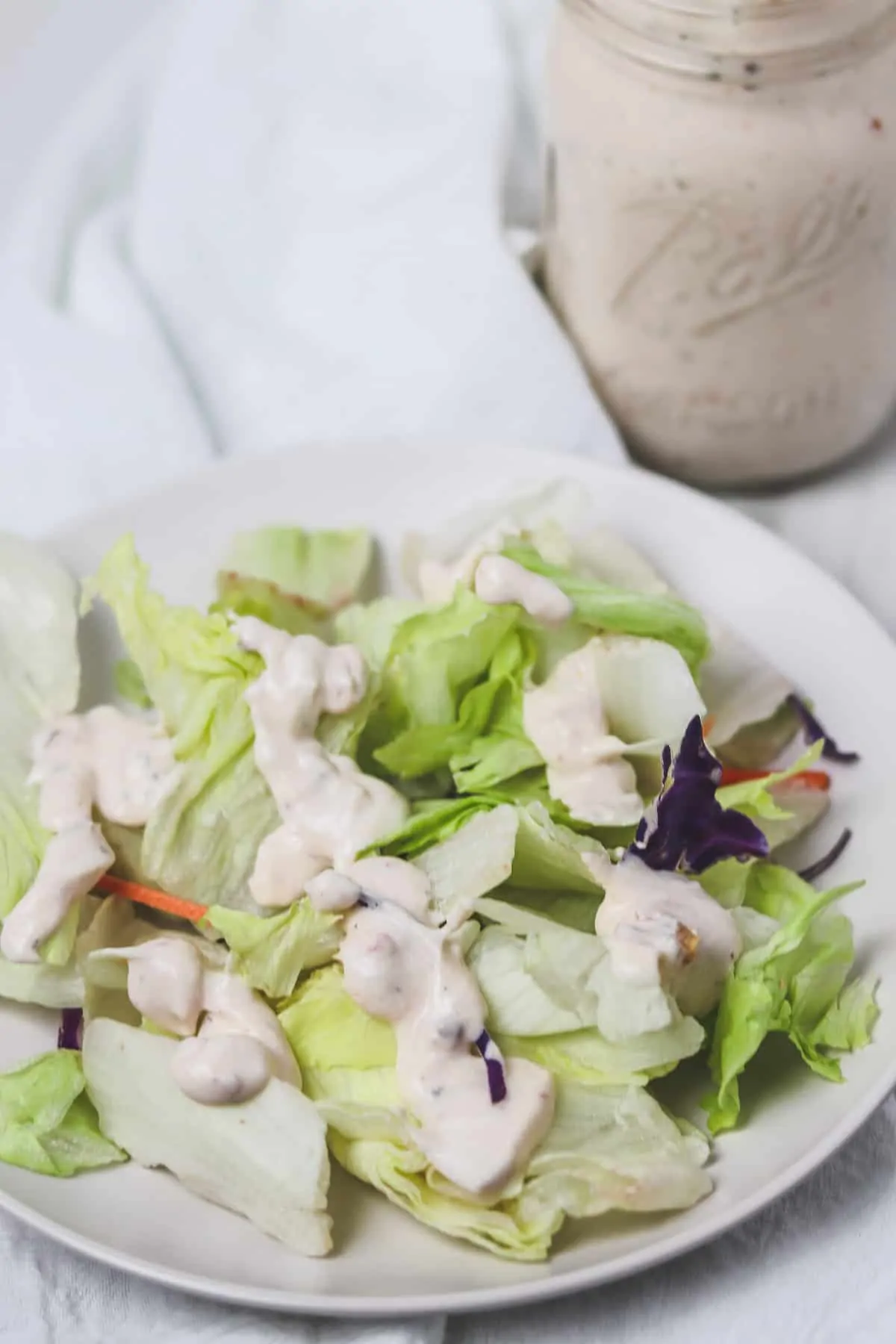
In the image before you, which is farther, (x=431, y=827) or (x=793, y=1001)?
(x=431, y=827)

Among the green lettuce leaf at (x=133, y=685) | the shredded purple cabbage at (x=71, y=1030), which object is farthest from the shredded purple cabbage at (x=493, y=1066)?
the green lettuce leaf at (x=133, y=685)

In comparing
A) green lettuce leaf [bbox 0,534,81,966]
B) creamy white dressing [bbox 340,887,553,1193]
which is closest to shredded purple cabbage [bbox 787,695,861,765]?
creamy white dressing [bbox 340,887,553,1193]

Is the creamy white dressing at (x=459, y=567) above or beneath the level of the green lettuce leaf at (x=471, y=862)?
above

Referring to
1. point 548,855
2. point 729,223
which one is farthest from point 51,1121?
point 729,223

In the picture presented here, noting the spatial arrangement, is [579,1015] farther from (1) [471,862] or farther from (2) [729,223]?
(2) [729,223]

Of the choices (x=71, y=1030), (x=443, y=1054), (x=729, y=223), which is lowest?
(x=71, y=1030)

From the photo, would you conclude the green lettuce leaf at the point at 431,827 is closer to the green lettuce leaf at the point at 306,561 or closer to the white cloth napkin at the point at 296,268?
the green lettuce leaf at the point at 306,561

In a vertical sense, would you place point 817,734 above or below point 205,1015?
above
